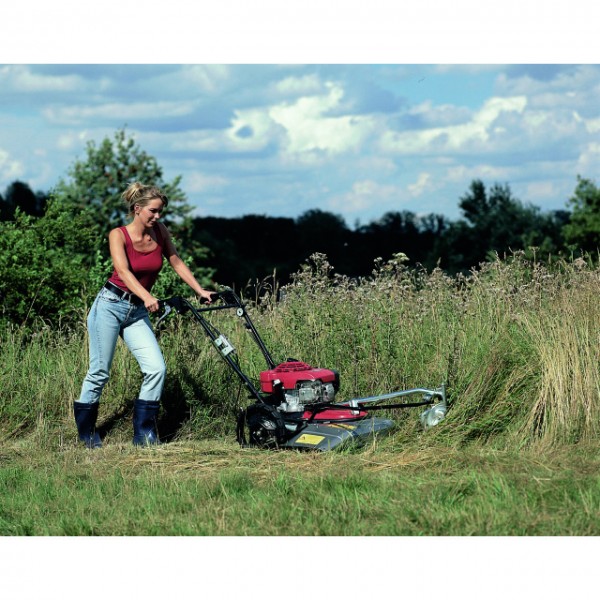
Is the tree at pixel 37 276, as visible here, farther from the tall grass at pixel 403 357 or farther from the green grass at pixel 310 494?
the green grass at pixel 310 494

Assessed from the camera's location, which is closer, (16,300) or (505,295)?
(505,295)

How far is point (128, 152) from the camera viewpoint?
1622 centimetres

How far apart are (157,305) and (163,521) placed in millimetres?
2029

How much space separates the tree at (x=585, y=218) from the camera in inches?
1058

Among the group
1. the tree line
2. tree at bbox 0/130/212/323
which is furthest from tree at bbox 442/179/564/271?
tree at bbox 0/130/212/323

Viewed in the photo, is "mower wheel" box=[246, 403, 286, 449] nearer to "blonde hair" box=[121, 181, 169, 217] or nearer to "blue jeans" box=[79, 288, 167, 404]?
"blue jeans" box=[79, 288, 167, 404]

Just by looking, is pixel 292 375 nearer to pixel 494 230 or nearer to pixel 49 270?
pixel 49 270

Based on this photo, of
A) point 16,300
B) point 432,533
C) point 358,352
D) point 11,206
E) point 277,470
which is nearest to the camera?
point 432,533

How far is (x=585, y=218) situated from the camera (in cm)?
2727

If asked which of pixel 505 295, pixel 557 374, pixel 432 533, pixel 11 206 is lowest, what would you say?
pixel 432 533

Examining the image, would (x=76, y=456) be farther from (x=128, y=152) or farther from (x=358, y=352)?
(x=128, y=152)

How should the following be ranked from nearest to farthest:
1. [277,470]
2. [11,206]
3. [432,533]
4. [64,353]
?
[432,533]
[277,470]
[64,353]
[11,206]

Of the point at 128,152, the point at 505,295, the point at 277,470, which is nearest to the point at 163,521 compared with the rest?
the point at 277,470

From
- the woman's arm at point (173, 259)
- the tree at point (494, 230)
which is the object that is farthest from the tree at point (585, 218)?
the woman's arm at point (173, 259)
